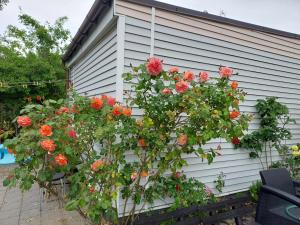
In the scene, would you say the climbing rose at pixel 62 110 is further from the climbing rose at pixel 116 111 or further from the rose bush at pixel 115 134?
the climbing rose at pixel 116 111

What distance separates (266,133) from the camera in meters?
4.13

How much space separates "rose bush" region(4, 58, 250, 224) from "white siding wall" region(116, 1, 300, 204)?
0.62 meters

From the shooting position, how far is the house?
121 inches

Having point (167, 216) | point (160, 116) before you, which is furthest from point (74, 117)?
point (167, 216)

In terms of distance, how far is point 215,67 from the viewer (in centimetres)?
380

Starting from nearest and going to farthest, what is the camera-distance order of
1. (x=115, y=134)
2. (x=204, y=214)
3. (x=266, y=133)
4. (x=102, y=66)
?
(x=115, y=134) < (x=204, y=214) < (x=102, y=66) < (x=266, y=133)

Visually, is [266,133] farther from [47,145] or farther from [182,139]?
[47,145]

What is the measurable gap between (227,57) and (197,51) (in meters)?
0.64

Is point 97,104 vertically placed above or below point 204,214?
above

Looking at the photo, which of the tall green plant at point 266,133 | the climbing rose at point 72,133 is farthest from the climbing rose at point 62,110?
the tall green plant at point 266,133

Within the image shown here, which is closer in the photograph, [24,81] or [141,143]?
[141,143]

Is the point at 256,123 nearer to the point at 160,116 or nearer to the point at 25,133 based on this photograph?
the point at 160,116

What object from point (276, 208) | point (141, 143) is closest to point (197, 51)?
point (141, 143)

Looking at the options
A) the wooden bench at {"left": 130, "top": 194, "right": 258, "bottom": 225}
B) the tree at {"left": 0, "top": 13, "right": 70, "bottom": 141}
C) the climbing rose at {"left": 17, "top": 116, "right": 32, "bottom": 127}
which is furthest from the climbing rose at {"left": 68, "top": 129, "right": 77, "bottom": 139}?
the tree at {"left": 0, "top": 13, "right": 70, "bottom": 141}
